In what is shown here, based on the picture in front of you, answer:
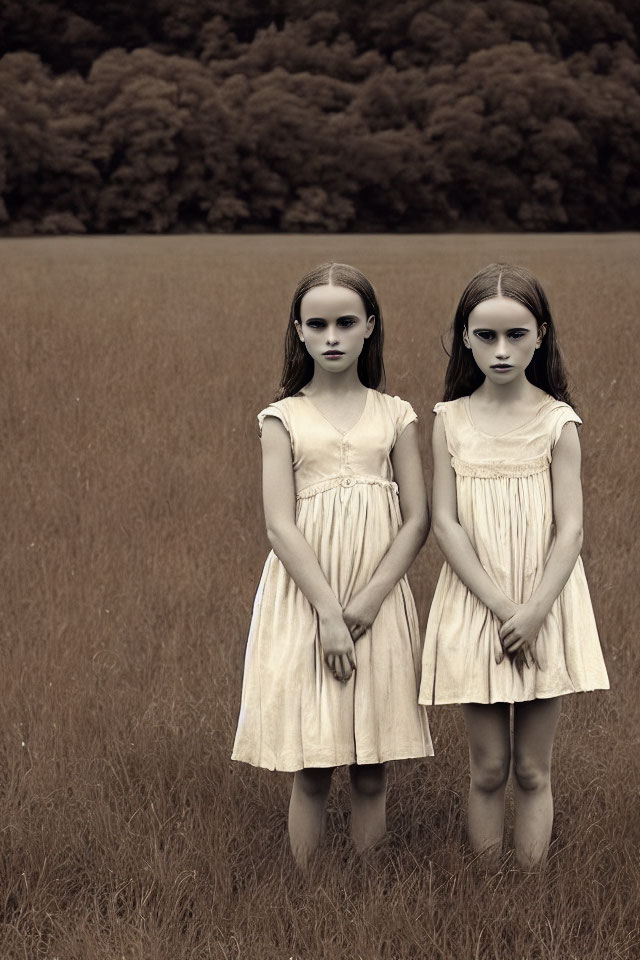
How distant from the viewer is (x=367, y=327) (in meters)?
2.46

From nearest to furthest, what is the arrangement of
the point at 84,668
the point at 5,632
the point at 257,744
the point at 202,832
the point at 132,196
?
the point at 257,744 → the point at 202,832 → the point at 84,668 → the point at 5,632 → the point at 132,196

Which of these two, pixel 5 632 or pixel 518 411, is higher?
pixel 518 411

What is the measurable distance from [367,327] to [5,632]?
221cm

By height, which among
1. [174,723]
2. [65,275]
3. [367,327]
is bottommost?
[174,723]

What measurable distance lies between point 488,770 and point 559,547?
0.54 metres

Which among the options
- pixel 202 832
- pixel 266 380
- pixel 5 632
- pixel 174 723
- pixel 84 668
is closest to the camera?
pixel 202 832

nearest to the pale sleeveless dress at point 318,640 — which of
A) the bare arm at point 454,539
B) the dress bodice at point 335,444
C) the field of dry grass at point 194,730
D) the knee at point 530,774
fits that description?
the dress bodice at point 335,444

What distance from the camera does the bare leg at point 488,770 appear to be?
7.86 ft

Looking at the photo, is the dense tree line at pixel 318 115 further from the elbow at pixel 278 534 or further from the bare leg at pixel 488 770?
the bare leg at pixel 488 770

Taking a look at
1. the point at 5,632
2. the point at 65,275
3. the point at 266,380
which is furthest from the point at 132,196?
the point at 5,632

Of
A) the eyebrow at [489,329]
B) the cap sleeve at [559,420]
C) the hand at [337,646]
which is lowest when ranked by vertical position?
the hand at [337,646]

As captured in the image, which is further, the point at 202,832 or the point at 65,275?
the point at 65,275

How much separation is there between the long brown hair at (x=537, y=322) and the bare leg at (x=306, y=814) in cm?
95

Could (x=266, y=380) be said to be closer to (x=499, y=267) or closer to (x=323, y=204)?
(x=499, y=267)
